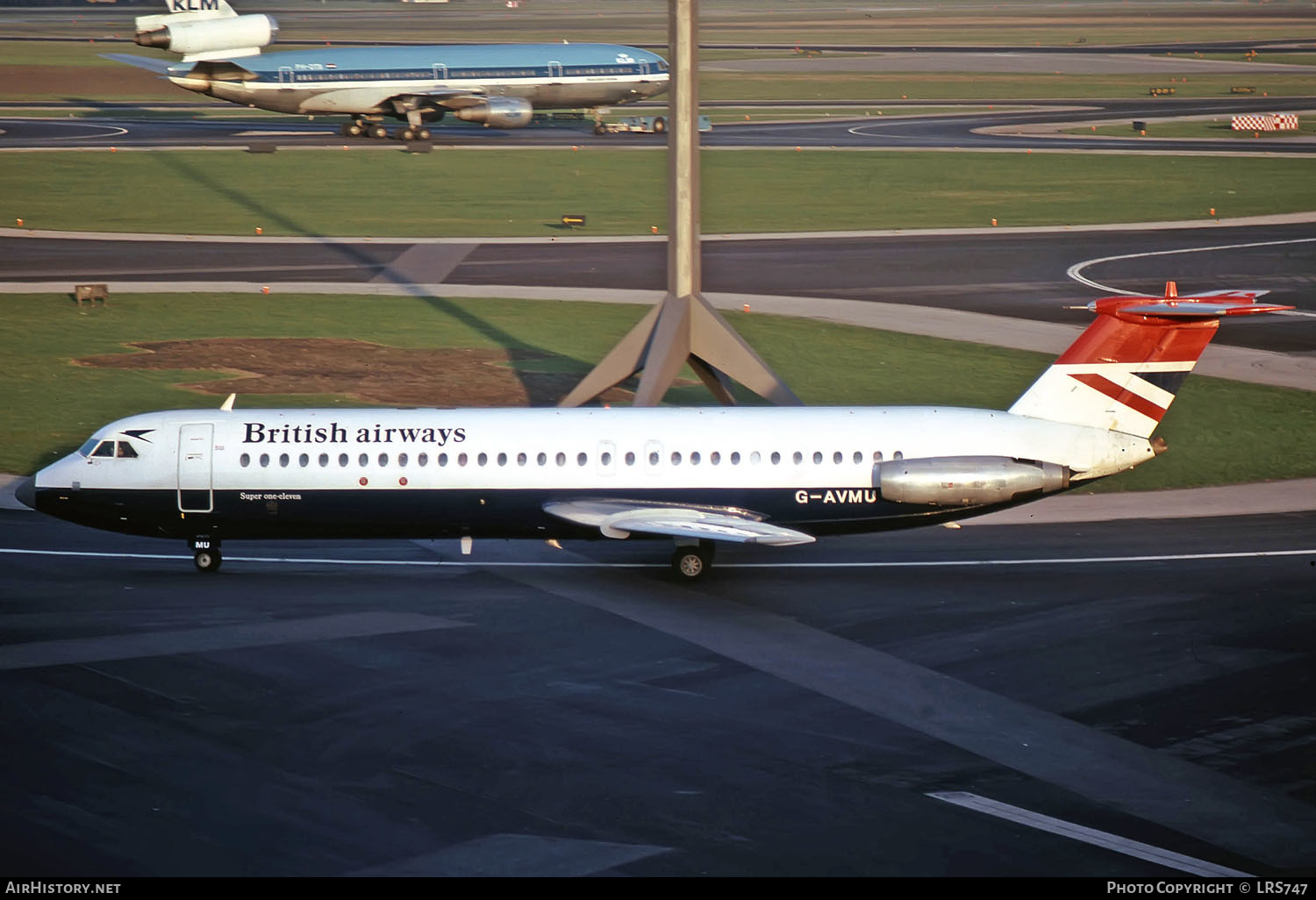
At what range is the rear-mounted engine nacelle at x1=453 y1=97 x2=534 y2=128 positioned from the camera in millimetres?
102812

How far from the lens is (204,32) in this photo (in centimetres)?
10369

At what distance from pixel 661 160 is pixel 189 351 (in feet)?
165

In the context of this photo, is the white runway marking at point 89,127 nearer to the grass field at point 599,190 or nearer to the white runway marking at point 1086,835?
the grass field at point 599,190

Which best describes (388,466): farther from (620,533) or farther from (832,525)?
(832,525)

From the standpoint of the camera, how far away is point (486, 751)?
2170 centimetres

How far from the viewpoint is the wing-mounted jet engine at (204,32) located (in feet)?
341

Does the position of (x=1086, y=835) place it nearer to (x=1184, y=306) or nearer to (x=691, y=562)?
(x=691, y=562)

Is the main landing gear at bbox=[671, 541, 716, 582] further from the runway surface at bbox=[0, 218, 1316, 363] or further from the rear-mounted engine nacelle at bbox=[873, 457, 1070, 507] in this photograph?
the runway surface at bbox=[0, 218, 1316, 363]

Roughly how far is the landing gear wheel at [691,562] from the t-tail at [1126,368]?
690 centimetres

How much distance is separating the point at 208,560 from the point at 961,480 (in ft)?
46.2

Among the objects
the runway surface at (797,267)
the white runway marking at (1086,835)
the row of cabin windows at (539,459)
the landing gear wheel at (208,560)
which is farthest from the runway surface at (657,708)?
the runway surface at (797,267)

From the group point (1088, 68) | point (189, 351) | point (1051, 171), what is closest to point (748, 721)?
point (189, 351)

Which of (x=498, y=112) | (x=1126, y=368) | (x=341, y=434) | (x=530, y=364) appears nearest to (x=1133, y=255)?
(x=530, y=364)

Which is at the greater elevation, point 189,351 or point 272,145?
point 272,145
